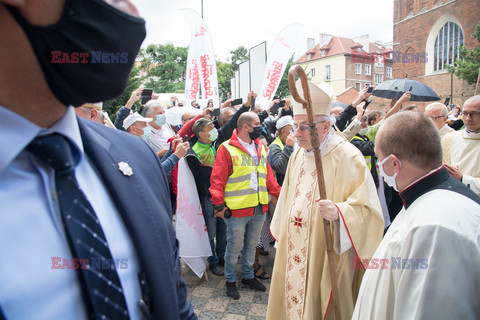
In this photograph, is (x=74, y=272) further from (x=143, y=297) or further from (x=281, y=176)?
(x=281, y=176)

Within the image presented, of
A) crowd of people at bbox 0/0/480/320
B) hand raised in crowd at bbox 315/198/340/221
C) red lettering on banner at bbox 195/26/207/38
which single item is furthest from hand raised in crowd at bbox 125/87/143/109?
hand raised in crowd at bbox 315/198/340/221

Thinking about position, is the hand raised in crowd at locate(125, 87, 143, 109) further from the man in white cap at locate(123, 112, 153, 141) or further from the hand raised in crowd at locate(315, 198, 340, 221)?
the hand raised in crowd at locate(315, 198, 340, 221)

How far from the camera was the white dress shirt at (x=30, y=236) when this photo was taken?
26.6 inches

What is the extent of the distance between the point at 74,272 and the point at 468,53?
2779 cm

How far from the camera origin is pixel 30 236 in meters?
0.72

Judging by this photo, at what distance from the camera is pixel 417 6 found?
29.4 metres

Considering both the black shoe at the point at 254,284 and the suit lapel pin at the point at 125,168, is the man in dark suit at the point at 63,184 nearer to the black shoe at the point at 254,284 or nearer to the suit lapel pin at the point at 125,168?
the suit lapel pin at the point at 125,168

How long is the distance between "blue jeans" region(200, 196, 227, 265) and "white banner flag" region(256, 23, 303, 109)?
13.1 feet

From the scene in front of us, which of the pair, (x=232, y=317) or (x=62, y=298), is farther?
(x=232, y=317)

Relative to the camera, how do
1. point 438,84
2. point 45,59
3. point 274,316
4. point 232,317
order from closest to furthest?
point 45,59 → point 274,316 → point 232,317 → point 438,84

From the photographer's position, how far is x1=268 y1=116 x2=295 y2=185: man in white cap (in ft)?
13.8

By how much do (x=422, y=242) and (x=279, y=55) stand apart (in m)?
7.06

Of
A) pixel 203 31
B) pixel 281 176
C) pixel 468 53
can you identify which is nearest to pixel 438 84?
pixel 468 53

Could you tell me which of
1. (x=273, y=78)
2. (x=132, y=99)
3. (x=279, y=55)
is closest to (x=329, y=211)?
(x=132, y=99)
